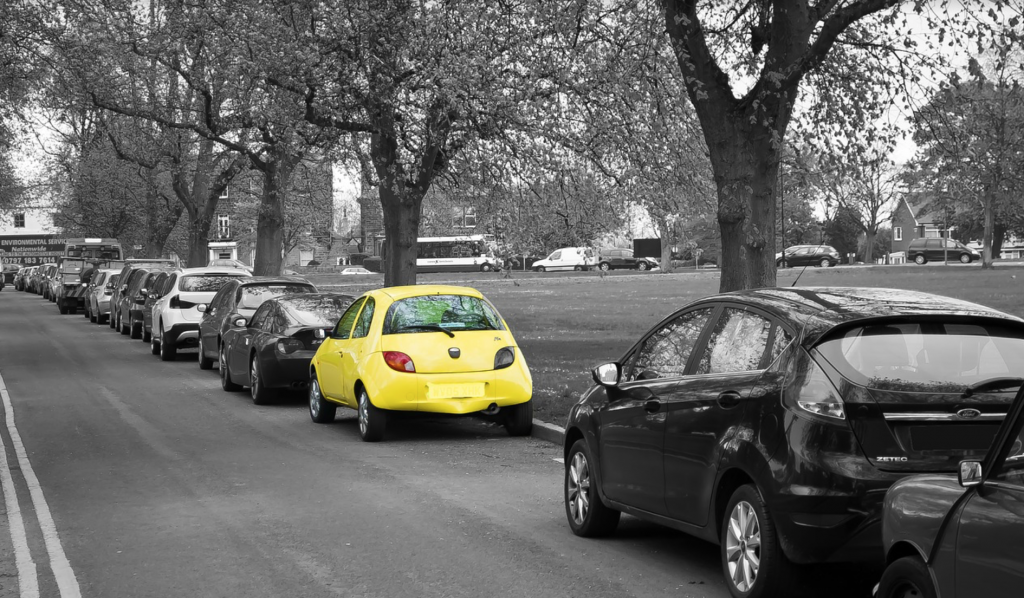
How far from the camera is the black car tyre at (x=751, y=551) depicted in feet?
19.5

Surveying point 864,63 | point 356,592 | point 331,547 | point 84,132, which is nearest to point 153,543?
point 331,547

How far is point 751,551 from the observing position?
6.14m

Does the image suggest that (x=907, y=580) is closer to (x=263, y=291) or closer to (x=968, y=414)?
(x=968, y=414)

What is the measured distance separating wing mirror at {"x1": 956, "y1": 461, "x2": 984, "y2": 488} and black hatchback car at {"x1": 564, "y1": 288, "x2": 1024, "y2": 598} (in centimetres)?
157

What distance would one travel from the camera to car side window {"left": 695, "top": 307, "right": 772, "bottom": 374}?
6.47m

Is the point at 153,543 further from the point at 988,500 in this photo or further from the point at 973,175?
the point at 973,175

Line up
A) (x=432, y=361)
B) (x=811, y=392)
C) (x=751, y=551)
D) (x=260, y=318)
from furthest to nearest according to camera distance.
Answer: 1. (x=260, y=318)
2. (x=432, y=361)
3. (x=751, y=551)
4. (x=811, y=392)

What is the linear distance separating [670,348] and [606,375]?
18.0 inches

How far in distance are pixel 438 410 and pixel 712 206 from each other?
1572 cm

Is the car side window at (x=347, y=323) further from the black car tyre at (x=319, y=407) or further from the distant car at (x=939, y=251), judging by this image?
the distant car at (x=939, y=251)

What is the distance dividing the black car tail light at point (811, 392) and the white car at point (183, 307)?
19479mm

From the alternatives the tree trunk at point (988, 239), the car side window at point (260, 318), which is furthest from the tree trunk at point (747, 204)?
the tree trunk at point (988, 239)

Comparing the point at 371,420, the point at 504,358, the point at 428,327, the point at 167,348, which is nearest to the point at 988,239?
the point at 167,348

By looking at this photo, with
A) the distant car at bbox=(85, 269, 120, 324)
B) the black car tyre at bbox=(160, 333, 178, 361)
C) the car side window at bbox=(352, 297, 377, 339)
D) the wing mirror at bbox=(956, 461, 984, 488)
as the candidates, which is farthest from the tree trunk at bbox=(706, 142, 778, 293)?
the distant car at bbox=(85, 269, 120, 324)
